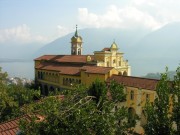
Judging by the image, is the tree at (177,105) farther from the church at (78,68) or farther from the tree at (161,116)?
the church at (78,68)

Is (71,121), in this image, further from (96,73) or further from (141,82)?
(96,73)

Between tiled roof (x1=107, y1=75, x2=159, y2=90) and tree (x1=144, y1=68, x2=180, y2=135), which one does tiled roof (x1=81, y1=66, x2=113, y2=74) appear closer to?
tiled roof (x1=107, y1=75, x2=159, y2=90)

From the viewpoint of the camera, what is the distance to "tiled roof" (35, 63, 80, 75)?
1984 inches

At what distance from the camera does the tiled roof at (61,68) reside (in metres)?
50.4

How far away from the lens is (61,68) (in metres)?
56.2

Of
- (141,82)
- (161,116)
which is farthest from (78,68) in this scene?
(161,116)

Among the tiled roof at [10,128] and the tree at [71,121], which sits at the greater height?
the tree at [71,121]

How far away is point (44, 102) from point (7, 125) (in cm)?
865

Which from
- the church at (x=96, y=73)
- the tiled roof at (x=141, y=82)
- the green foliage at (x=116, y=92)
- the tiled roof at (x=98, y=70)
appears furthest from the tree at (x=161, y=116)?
the tiled roof at (x=98, y=70)

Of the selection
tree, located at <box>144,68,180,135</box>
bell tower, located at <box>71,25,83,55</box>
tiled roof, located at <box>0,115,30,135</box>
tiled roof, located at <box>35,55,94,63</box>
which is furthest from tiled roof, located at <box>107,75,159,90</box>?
bell tower, located at <box>71,25,83,55</box>

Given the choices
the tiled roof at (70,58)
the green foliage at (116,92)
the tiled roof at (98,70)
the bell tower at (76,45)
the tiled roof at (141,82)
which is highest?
the bell tower at (76,45)

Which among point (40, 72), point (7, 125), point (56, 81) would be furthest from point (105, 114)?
point (40, 72)

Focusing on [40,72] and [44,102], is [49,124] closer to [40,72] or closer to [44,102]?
[44,102]

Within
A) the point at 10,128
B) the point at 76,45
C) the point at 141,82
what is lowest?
the point at 10,128
